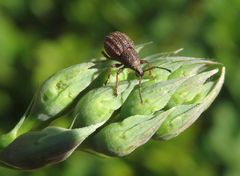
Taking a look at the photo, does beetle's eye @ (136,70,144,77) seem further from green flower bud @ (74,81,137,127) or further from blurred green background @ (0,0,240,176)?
blurred green background @ (0,0,240,176)

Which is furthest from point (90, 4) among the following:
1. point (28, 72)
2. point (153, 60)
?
point (153, 60)

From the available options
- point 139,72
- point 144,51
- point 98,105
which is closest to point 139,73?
point 139,72

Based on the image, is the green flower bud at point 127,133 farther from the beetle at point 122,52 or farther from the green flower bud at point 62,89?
the beetle at point 122,52

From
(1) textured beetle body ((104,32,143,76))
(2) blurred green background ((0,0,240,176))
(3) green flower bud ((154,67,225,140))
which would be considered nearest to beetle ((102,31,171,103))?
(1) textured beetle body ((104,32,143,76))

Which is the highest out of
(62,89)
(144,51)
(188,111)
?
(62,89)

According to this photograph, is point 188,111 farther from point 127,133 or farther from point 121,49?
point 121,49

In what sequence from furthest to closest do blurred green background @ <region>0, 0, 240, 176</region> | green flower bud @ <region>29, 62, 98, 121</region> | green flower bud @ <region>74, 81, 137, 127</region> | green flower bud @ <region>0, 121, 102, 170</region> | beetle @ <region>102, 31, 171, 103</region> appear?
blurred green background @ <region>0, 0, 240, 176</region>
beetle @ <region>102, 31, 171, 103</region>
green flower bud @ <region>29, 62, 98, 121</region>
green flower bud @ <region>74, 81, 137, 127</region>
green flower bud @ <region>0, 121, 102, 170</region>

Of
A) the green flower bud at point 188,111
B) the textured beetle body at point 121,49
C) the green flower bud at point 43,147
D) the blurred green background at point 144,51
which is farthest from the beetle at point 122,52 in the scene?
the blurred green background at point 144,51
